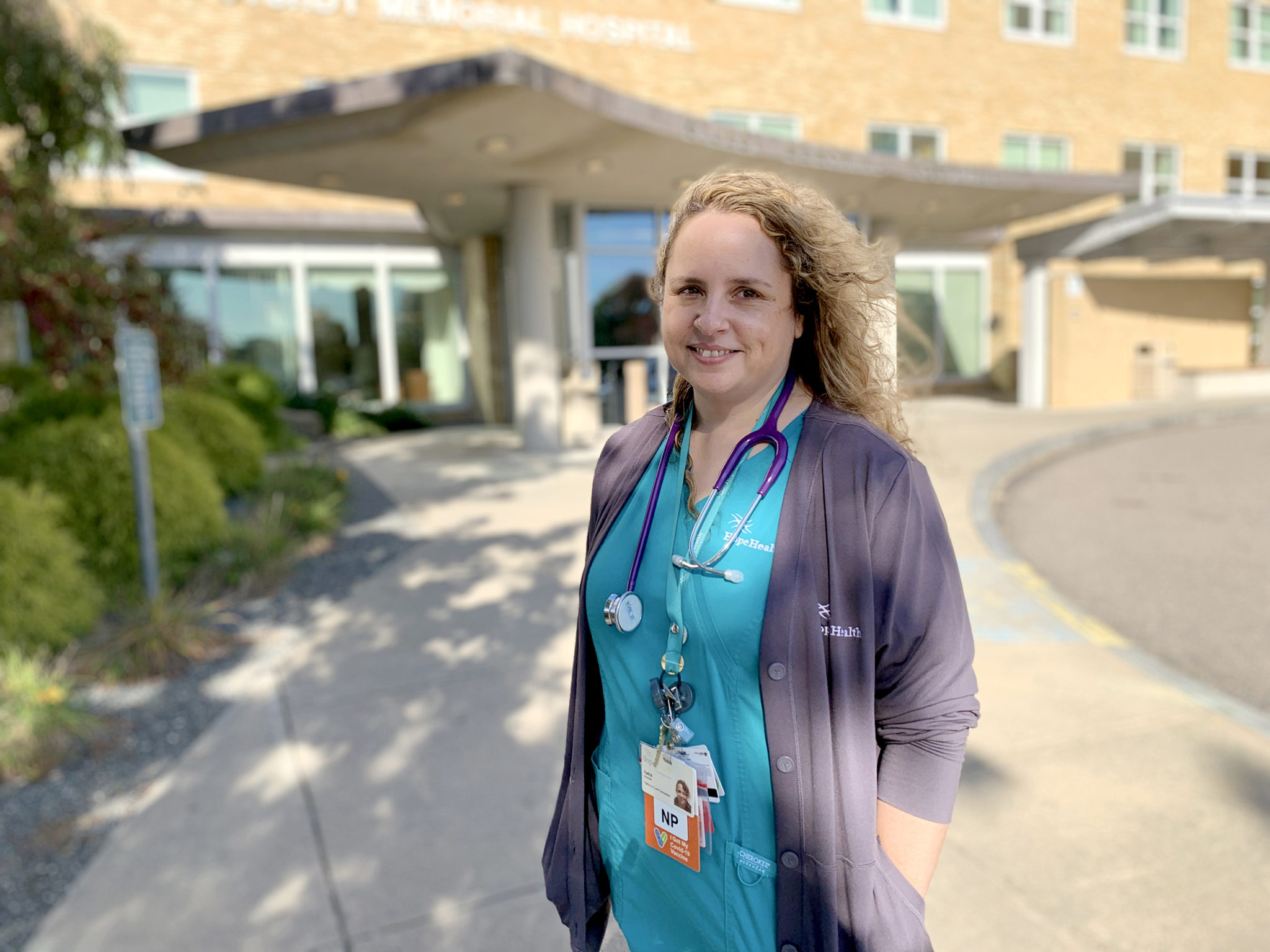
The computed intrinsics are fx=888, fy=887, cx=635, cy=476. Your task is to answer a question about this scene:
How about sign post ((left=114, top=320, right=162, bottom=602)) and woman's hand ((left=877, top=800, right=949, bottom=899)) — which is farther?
sign post ((left=114, top=320, right=162, bottom=602))

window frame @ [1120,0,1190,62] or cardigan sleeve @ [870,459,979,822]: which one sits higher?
window frame @ [1120,0,1190,62]

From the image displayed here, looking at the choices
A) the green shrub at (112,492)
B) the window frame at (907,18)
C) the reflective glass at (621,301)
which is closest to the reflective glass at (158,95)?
the reflective glass at (621,301)

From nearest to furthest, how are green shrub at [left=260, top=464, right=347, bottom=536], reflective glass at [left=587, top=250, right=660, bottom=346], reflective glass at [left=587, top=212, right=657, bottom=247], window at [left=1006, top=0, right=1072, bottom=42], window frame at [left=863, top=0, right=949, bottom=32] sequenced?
green shrub at [left=260, top=464, right=347, bottom=536] → reflective glass at [left=587, top=212, right=657, bottom=247] → reflective glass at [left=587, top=250, right=660, bottom=346] → window frame at [left=863, top=0, right=949, bottom=32] → window at [left=1006, top=0, right=1072, bottom=42]

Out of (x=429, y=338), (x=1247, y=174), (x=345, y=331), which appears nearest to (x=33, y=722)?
(x=345, y=331)

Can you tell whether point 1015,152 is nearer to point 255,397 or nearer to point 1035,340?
point 1035,340

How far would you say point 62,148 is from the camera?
24.8 feet

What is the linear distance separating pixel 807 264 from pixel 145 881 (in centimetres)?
295

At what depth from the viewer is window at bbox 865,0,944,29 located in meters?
19.4

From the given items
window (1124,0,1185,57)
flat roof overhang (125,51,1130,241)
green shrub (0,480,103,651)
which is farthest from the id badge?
window (1124,0,1185,57)

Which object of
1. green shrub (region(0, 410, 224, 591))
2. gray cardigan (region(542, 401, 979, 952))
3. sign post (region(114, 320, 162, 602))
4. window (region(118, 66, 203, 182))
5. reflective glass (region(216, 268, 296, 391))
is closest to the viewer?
gray cardigan (region(542, 401, 979, 952))

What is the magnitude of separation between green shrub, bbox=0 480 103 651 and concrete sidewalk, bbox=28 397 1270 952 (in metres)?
1.00

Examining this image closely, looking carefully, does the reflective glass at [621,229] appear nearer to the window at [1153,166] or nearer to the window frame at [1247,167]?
the window at [1153,166]

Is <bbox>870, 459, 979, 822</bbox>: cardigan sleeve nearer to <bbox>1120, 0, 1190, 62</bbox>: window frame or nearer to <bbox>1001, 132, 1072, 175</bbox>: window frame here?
<bbox>1001, 132, 1072, 175</bbox>: window frame

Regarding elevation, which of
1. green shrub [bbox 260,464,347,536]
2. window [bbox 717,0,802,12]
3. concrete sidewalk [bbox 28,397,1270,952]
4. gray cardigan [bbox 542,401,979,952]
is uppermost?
window [bbox 717,0,802,12]
